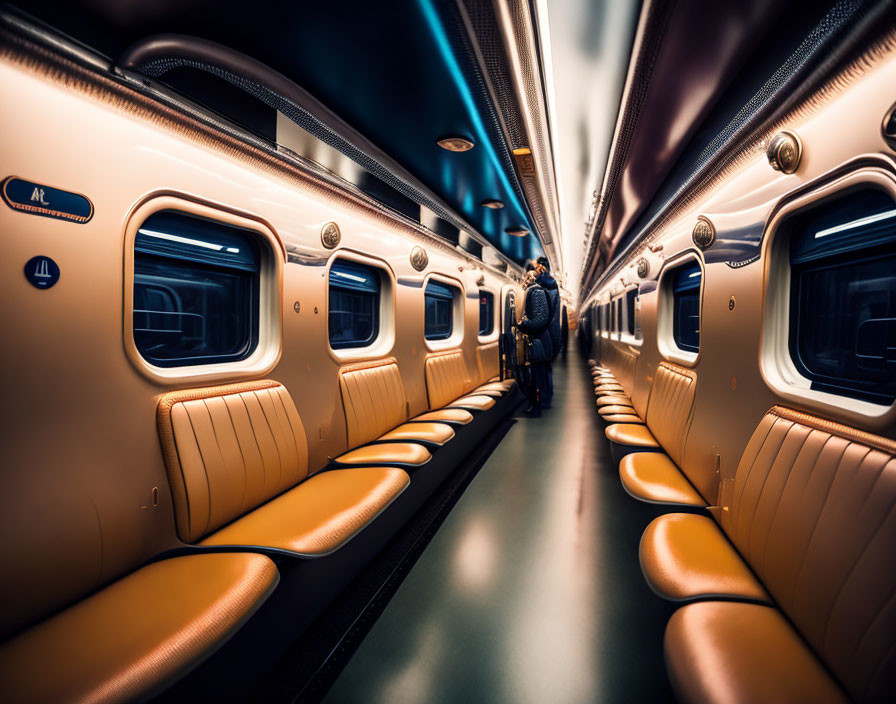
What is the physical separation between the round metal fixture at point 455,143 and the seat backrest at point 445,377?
2795 millimetres

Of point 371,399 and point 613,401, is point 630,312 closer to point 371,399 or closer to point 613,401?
point 613,401

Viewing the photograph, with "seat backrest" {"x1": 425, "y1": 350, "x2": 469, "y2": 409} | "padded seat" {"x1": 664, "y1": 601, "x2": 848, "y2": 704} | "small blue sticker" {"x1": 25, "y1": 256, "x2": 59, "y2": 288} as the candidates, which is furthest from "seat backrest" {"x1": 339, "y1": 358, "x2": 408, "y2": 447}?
"padded seat" {"x1": 664, "y1": 601, "x2": 848, "y2": 704}

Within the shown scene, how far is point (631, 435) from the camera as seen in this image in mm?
3750

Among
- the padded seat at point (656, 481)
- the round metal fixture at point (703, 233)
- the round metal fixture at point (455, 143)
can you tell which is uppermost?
the round metal fixture at point (455, 143)

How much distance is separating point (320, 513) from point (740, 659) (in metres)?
1.91

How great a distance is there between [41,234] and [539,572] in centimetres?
300

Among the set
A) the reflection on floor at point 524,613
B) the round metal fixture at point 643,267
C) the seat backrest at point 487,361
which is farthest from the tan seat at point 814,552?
the seat backrest at point 487,361

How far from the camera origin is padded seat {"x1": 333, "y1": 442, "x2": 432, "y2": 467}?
10.3 feet

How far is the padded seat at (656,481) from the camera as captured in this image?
247cm

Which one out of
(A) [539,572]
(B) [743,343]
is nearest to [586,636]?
(A) [539,572]

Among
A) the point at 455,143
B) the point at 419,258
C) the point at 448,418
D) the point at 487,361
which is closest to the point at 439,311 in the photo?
the point at 419,258

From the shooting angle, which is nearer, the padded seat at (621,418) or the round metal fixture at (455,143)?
the round metal fixture at (455,143)

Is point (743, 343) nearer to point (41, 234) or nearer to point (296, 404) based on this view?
point (296, 404)

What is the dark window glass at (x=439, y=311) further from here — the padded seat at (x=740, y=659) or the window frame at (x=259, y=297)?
the padded seat at (x=740, y=659)
